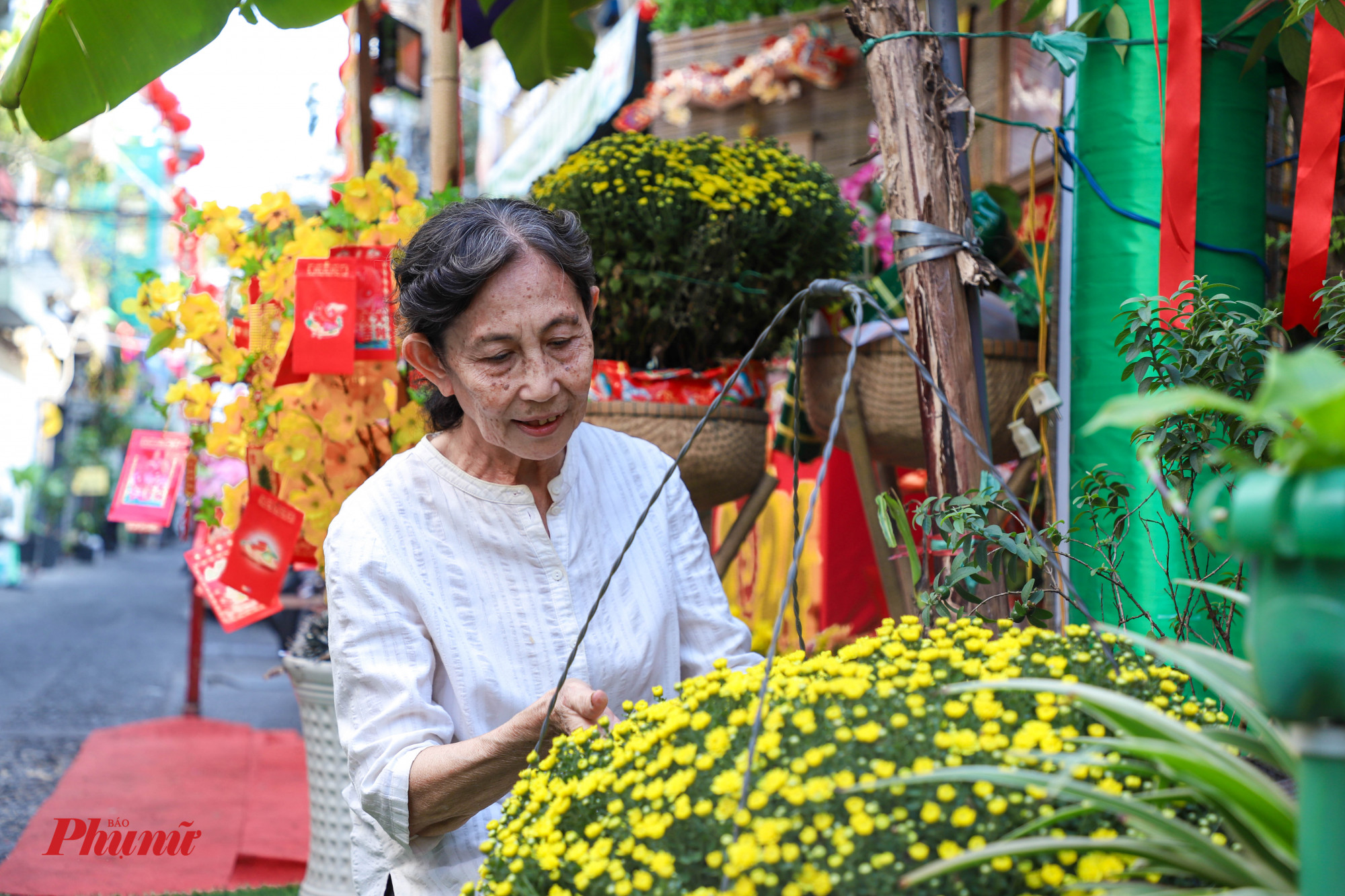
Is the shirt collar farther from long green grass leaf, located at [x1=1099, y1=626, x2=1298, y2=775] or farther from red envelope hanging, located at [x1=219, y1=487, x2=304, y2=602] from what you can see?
long green grass leaf, located at [x1=1099, y1=626, x2=1298, y2=775]

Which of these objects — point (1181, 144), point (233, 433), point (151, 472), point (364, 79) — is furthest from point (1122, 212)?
point (151, 472)

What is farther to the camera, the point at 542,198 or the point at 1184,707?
the point at 542,198

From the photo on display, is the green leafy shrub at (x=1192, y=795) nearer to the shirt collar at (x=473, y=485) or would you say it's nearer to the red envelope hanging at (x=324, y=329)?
the shirt collar at (x=473, y=485)

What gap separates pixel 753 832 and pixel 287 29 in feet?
6.39

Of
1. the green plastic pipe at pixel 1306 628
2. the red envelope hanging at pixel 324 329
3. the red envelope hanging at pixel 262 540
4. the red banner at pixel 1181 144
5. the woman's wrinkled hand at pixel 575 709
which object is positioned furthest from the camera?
the red envelope hanging at pixel 262 540

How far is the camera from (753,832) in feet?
2.58

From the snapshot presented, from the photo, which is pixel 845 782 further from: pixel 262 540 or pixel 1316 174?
pixel 262 540

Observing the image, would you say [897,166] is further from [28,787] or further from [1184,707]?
[28,787]

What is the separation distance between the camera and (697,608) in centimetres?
175

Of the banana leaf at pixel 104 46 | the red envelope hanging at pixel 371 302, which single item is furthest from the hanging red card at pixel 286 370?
the banana leaf at pixel 104 46

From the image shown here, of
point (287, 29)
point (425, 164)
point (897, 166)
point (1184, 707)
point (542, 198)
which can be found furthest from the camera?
point (425, 164)

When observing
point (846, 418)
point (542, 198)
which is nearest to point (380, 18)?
point (542, 198)

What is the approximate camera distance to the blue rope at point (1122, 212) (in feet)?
6.60

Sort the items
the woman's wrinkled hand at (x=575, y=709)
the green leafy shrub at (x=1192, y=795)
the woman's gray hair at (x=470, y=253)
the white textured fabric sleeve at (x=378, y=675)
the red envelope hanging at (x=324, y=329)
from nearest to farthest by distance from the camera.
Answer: the green leafy shrub at (x=1192, y=795) < the woman's wrinkled hand at (x=575, y=709) < the white textured fabric sleeve at (x=378, y=675) < the woman's gray hair at (x=470, y=253) < the red envelope hanging at (x=324, y=329)
